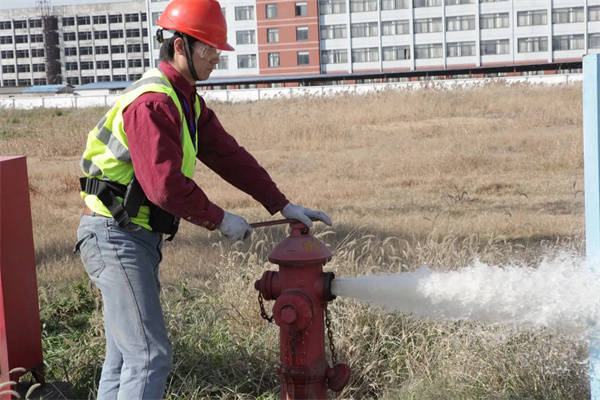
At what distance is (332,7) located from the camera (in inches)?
2594

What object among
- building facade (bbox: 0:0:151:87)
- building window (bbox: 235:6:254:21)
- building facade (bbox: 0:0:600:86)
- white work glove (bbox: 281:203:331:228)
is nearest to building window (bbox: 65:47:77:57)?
building facade (bbox: 0:0:151:87)

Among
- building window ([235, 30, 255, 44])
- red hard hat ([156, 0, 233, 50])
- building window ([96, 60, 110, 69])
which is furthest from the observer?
building window ([96, 60, 110, 69])

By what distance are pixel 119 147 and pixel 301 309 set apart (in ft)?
2.78

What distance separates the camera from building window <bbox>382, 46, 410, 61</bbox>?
64500 millimetres

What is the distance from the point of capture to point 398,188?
10.1 m

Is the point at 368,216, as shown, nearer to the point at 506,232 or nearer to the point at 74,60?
the point at 506,232

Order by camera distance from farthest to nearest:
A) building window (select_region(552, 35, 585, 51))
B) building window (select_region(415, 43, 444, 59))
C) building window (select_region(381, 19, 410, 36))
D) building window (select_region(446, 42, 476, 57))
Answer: building window (select_region(381, 19, 410, 36))
building window (select_region(415, 43, 444, 59))
building window (select_region(446, 42, 476, 57))
building window (select_region(552, 35, 585, 51))

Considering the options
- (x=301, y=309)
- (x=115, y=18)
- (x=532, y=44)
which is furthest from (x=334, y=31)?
(x=301, y=309)

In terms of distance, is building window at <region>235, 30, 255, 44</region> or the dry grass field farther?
building window at <region>235, 30, 255, 44</region>

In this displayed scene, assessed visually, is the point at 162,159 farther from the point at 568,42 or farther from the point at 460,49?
the point at 460,49

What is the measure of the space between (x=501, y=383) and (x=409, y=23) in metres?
63.1

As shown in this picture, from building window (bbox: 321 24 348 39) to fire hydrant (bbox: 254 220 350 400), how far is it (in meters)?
64.7

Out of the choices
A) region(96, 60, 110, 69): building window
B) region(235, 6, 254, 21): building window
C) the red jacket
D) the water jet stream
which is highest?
region(235, 6, 254, 21): building window

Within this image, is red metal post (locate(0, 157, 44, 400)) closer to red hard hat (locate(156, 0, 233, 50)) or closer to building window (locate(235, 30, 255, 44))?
red hard hat (locate(156, 0, 233, 50))
